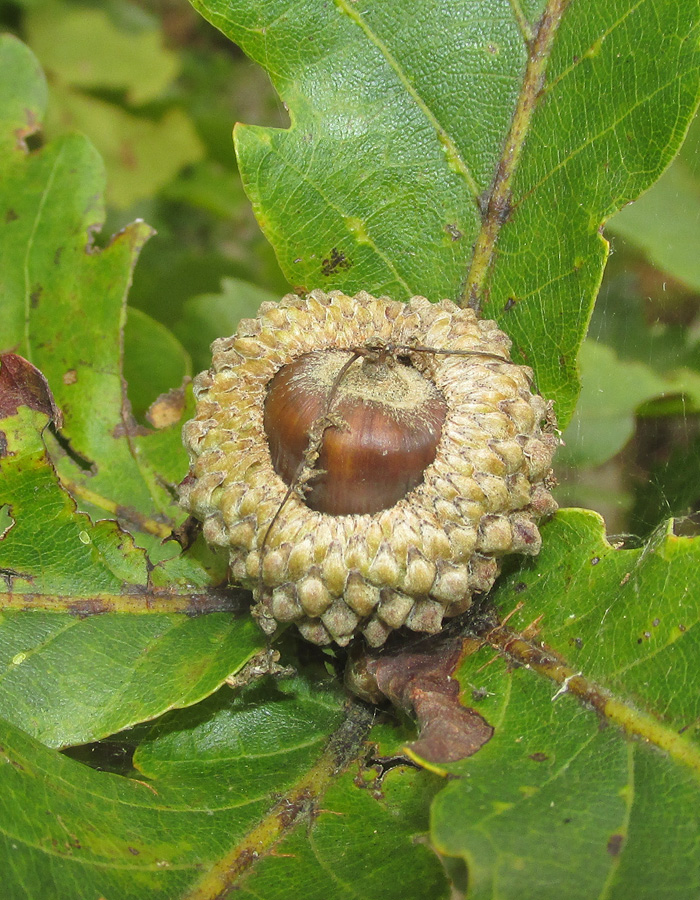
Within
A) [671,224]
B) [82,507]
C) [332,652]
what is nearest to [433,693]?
[332,652]

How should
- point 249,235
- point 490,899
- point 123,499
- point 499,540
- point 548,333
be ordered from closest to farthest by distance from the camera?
point 490,899, point 499,540, point 548,333, point 123,499, point 249,235

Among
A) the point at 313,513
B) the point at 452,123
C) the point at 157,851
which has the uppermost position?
the point at 452,123

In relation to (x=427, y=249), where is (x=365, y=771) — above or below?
below

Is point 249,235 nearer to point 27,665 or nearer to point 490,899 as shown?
point 27,665

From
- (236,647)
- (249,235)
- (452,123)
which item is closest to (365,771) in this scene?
(236,647)

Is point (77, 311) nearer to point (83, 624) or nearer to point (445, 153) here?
point (83, 624)

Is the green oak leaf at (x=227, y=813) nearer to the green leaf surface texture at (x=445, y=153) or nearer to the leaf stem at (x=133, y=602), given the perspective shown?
the leaf stem at (x=133, y=602)

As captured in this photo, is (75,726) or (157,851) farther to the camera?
(75,726)
